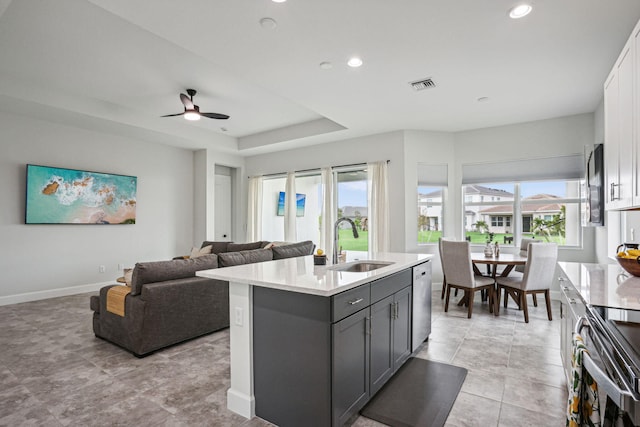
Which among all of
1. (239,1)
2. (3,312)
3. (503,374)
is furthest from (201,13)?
(3,312)

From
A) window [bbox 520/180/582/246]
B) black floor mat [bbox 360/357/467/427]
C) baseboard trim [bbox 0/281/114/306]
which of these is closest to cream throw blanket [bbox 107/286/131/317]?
black floor mat [bbox 360/357/467/427]

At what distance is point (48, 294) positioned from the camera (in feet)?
16.6

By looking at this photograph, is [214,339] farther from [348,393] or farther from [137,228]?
[137,228]

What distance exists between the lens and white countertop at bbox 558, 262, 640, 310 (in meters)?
1.53

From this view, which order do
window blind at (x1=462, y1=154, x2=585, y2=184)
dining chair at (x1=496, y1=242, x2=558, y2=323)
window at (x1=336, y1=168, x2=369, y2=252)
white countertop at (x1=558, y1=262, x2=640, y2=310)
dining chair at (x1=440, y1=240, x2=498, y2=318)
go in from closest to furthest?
white countertop at (x1=558, y1=262, x2=640, y2=310), dining chair at (x1=496, y1=242, x2=558, y2=323), dining chair at (x1=440, y1=240, x2=498, y2=318), window blind at (x1=462, y1=154, x2=585, y2=184), window at (x1=336, y1=168, x2=369, y2=252)

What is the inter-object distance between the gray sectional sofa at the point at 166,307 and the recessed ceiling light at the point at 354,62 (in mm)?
2330

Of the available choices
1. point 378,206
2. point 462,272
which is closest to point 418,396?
point 462,272

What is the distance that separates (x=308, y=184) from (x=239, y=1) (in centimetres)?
491

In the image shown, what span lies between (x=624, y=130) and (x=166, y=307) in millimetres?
3795

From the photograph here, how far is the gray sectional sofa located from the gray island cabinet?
1419 mm

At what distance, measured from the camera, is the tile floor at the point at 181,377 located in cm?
206

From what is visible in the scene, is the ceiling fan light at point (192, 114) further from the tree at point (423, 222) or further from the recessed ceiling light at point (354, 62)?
the tree at point (423, 222)

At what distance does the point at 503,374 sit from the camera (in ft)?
8.64

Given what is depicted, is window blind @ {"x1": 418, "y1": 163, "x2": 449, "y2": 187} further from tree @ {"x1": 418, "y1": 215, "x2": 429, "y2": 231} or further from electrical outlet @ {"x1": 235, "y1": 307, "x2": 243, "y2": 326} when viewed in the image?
electrical outlet @ {"x1": 235, "y1": 307, "x2": 243, "y2": 326}
